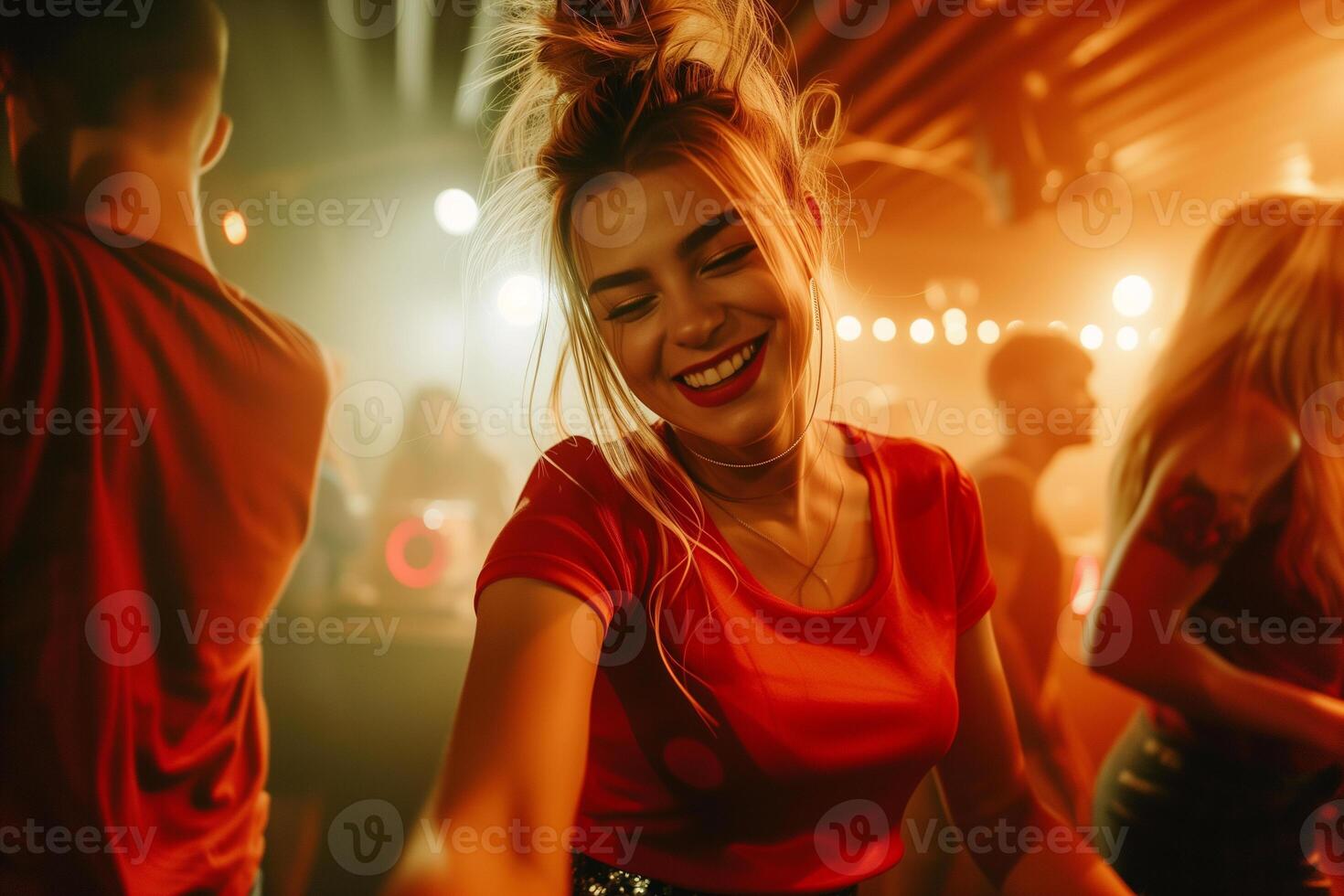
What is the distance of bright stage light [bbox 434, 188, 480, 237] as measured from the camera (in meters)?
1.18

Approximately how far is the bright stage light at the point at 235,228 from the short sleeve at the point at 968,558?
3.87 feet

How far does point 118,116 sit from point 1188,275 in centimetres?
185

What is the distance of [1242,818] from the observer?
1.21 m

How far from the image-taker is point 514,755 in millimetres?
684

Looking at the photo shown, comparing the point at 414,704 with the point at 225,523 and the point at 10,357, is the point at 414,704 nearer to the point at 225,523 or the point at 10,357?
the point at 225,523

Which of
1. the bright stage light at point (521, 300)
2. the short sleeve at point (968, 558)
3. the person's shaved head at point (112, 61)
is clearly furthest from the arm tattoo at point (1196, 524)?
the person's shaved head at point (112, 61)

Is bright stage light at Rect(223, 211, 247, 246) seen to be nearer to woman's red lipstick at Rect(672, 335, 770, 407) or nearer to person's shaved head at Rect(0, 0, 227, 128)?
person's shaved head at Rect(0, 0, 227, 128)

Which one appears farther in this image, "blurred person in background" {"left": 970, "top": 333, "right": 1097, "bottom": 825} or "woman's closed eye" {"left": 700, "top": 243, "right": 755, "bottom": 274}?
"blurred person in background" {"left": 970, "top": 333, "right": 1097, "bottom": 825}

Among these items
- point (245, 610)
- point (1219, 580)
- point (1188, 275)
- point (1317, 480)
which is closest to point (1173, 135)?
point (1188, 275)

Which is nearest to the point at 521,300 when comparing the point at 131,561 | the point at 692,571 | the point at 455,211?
the point at 455,211

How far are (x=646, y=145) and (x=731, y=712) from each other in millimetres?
691

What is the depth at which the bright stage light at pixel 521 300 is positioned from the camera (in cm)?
113

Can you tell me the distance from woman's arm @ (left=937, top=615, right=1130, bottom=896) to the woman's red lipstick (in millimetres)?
507

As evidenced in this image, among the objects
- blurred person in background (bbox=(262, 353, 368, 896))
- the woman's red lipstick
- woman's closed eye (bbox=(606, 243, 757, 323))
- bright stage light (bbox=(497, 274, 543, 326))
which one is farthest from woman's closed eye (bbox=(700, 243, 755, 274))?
blurred person in background (bbox=(262, 353, 368, 896))
